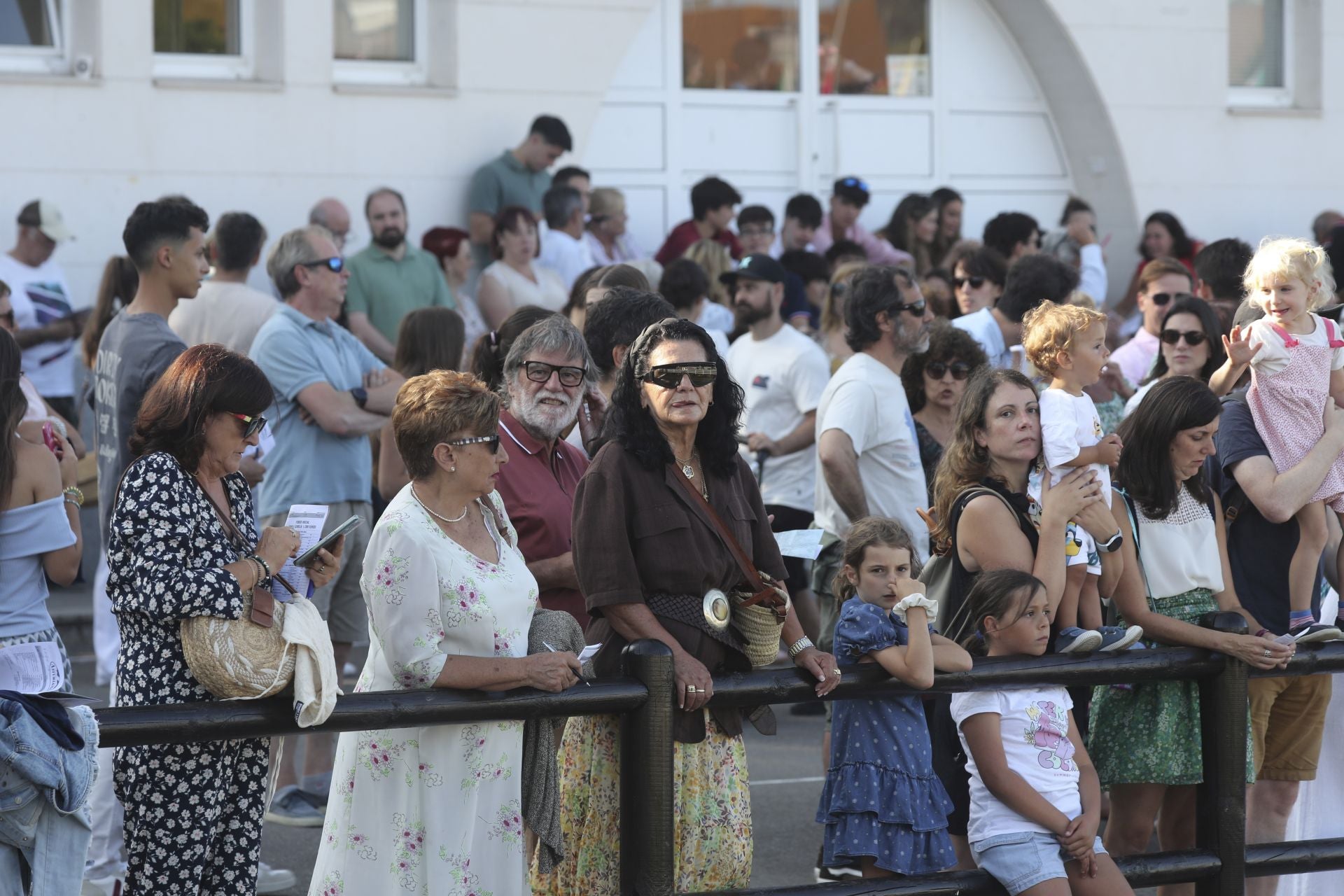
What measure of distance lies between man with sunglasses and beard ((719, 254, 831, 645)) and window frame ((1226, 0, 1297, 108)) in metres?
7.65

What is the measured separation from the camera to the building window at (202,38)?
1055 centimetres

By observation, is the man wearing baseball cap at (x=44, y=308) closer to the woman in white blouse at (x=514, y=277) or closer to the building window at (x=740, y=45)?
the woman in white blouse at (x=514, y=277)

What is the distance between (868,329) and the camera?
652cm

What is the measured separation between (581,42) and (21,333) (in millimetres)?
4253

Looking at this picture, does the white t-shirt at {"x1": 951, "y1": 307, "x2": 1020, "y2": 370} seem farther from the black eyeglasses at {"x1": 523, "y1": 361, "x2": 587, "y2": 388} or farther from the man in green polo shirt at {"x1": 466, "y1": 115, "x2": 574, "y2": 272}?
the man in green polo shirt at {"x1": 466, "y1": 115, "x2": 574, "y2": 272}

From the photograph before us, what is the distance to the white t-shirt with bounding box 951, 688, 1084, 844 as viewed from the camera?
4348 mm

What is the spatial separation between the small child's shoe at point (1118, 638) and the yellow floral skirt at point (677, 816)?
1.00m

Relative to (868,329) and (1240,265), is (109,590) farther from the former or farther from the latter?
(1240,265)

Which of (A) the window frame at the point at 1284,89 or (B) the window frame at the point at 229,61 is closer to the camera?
(B) the window frame at the point at 229,61

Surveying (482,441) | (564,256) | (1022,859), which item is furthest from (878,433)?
(564,256)

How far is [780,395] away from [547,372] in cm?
301

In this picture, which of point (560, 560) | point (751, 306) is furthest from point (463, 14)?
point (560, 560)

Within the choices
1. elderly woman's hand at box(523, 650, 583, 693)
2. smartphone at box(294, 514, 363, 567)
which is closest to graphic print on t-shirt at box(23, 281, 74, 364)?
smartphone at box(294, 514, 363, 567)

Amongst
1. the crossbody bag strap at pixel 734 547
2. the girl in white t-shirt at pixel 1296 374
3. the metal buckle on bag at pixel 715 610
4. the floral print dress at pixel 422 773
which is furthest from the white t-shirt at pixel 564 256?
the floral print dress at pixel 422 773
